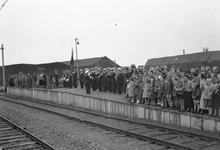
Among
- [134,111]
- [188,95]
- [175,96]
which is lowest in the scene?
[134,111]

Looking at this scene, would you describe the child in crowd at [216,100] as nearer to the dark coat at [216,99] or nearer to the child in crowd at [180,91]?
the dark coat at [216,99]

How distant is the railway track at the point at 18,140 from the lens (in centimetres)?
902

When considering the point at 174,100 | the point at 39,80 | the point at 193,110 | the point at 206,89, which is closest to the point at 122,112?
the point at 174,100

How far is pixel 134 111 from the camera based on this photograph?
44.8 ft

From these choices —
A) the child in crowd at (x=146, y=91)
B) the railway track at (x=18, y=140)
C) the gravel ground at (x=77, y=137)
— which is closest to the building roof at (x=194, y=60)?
the child in crowd at (x=146, y=91)

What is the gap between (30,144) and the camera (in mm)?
9391

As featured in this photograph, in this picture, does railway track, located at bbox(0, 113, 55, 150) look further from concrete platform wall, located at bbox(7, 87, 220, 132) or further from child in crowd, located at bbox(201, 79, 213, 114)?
child in crowd, located at bbox(201, 79, 213, 114)

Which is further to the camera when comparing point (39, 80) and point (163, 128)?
point (39, 80)

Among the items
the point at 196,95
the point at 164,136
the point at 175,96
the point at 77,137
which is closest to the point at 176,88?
the point at 175,96

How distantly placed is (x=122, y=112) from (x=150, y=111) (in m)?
2.32

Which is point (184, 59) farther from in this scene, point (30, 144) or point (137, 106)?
point (30, 144)

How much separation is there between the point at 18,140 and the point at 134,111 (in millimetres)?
5857

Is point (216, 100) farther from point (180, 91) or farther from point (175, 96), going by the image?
point (175, 96)

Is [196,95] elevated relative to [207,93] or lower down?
lower down
